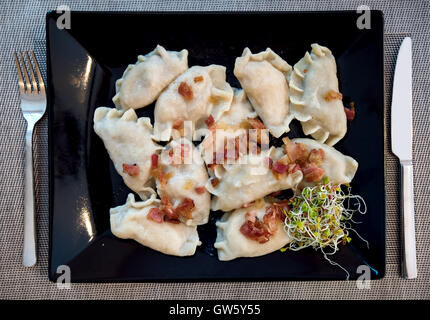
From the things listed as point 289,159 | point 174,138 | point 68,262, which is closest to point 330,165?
point 289,159

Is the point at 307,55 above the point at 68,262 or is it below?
above

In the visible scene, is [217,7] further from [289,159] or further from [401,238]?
[401,238]

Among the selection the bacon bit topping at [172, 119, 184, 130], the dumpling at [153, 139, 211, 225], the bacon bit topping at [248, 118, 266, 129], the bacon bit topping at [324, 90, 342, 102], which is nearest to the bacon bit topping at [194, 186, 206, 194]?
the dumpling at [153, 139, 211, 225]

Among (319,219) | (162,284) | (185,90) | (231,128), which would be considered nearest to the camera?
(319,219)

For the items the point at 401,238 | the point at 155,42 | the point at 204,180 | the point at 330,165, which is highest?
the point at 155,42

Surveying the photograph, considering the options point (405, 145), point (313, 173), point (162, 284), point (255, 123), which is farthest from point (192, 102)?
point (405, 145)

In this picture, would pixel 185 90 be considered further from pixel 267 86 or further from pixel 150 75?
pixel 267 86
